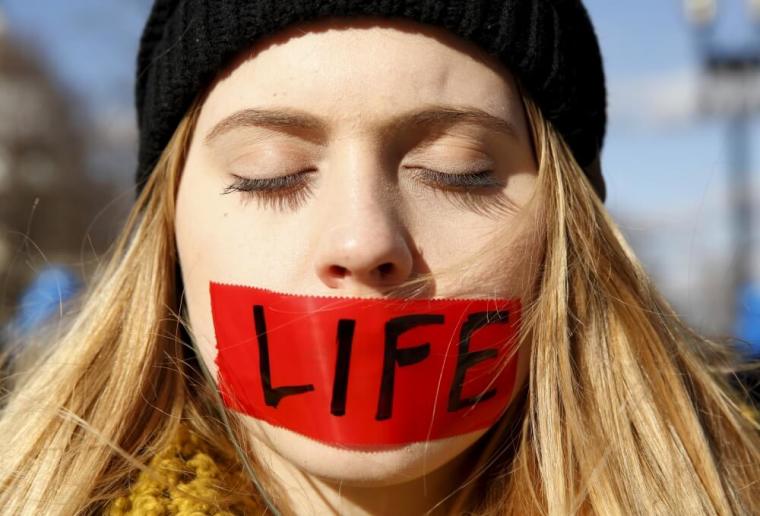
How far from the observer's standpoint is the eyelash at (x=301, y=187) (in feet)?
4.83

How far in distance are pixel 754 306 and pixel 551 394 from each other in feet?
9.74

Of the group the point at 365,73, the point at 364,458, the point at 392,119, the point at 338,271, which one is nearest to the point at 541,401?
the point at 364,458

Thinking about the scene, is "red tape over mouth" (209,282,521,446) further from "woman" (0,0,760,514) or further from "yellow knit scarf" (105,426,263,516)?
"yellow knit scarf" (105,426,263,516)

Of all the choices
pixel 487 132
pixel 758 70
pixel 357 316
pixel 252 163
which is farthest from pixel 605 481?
pixel 758 70

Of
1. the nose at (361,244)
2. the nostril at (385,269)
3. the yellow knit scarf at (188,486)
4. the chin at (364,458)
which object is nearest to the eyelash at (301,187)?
the nose at (361,244)

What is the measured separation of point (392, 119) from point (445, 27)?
0.87ft

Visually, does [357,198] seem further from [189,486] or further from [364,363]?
[189,486]

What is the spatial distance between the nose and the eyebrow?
14 centimetres

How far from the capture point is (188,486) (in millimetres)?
1478

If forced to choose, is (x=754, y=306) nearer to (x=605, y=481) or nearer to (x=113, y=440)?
(x=605, y=481)

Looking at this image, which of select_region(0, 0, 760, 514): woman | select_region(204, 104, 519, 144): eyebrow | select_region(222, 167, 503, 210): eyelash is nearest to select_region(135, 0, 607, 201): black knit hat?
select_region(0, 0, 760, 514): woman

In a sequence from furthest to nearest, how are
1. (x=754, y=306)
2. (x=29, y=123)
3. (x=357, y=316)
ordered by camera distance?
(x=29, y=123) → (x=754, y=306) → (x=357, y=316)

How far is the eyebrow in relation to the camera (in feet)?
4.67

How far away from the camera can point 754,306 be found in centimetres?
398
